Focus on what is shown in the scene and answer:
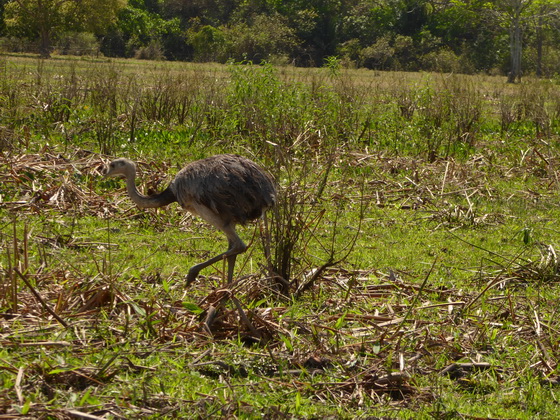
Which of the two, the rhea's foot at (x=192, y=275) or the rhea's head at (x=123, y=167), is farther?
the rhea's head at (x=123, y=167)

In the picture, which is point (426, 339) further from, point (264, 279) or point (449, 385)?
point (264, 279)

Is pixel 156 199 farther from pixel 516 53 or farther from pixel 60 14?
pixel 516 53

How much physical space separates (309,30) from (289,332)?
41.6m

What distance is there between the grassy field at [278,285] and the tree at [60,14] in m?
25.5

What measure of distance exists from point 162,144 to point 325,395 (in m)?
7.96

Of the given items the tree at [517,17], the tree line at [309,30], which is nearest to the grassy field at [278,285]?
the tree line at [309,30]

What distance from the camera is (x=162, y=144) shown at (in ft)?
38.5

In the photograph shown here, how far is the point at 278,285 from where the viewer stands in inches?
236

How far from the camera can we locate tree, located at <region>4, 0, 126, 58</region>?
119ft

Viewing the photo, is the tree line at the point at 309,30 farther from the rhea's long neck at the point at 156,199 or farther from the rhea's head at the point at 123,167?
the rhea's long neck at the point at 156,199

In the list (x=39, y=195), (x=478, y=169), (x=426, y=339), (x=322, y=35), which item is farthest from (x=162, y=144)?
(x=322, y=35)

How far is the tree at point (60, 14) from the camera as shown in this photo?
36.1 m

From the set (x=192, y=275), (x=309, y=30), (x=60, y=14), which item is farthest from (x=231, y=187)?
(x=309, y=30)

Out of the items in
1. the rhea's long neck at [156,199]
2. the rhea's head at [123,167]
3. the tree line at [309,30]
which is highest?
the tree line at [309,30]
